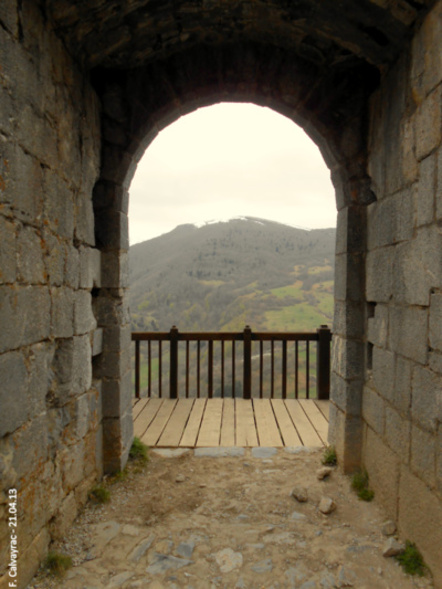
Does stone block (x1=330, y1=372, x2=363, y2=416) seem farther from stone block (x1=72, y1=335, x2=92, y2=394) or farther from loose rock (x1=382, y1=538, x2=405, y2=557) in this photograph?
stone block (x1=72, y1=335, x2=92, y2=394)

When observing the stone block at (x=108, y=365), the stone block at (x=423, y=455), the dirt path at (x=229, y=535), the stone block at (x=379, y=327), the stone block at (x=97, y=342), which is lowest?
the dirt path at (x=229, y=535)

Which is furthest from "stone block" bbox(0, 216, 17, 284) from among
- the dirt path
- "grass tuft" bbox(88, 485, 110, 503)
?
"grass tuft" bbox(88, 485, 110, 503)

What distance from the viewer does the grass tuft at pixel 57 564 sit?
1967 millimetres

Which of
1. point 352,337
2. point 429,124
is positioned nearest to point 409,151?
point 429,124

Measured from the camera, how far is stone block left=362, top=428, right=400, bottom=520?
2305 mm

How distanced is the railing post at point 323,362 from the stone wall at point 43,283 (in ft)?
9.89

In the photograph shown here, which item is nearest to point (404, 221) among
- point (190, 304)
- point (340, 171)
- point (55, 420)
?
point (340, 171)

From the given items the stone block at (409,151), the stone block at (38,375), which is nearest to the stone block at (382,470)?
the stone block at (409,151)

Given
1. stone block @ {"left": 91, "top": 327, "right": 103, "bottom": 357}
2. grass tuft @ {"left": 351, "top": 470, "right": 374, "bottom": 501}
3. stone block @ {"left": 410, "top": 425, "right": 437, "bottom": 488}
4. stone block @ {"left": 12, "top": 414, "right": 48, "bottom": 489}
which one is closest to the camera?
stone block @ {"left": 12, "top": 414, "right": 48, "bottom": 489}

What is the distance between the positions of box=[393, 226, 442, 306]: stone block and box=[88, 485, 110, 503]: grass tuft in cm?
242

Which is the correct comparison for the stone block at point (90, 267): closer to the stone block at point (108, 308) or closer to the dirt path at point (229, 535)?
the stone block at point (108, 308)

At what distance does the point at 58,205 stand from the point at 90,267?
58cm

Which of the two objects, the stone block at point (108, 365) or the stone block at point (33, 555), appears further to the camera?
the stone block at point (108, 365)

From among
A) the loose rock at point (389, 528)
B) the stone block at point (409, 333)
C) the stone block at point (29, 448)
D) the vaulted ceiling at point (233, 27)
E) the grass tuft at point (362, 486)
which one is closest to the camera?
the stone block at point (29, 448)
